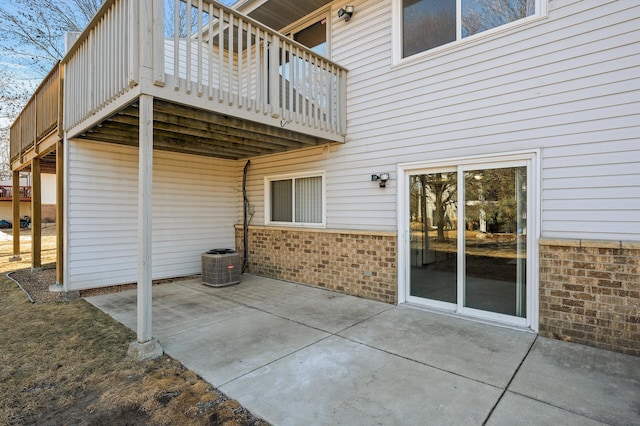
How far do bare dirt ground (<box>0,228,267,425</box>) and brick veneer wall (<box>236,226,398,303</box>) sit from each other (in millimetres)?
3252

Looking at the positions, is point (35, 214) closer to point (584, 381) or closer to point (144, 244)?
point (144, 244)

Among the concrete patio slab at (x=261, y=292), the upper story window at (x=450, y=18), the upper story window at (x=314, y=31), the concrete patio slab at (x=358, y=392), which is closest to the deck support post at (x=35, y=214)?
the concrete patio slab at (x=261, y=292)

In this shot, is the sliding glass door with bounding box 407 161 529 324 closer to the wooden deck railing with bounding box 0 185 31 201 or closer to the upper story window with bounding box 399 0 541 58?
the upper story window with bounding box 399 0 541 58

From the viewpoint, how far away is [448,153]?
183 inches

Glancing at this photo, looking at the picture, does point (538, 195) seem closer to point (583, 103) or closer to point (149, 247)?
point (583, 103)

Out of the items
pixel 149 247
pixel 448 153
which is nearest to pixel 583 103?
pixel 448 153

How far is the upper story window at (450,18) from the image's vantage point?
4.27 m

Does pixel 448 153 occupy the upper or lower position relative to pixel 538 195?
upper

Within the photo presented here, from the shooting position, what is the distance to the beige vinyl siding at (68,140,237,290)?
5.92 metres


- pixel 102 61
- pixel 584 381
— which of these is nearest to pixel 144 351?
pixel 102 61

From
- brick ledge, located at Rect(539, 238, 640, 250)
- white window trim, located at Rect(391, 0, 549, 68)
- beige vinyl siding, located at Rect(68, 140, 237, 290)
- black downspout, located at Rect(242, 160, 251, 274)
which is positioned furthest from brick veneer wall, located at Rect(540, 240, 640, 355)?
beige vinyl siding, located at Rect(68, 140, 237, 290)

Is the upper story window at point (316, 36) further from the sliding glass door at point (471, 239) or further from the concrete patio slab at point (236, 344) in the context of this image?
the concrete patio slab at point (236, 344)

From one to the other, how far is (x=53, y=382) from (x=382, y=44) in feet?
19.9

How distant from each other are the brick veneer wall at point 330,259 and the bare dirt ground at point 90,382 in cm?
325
